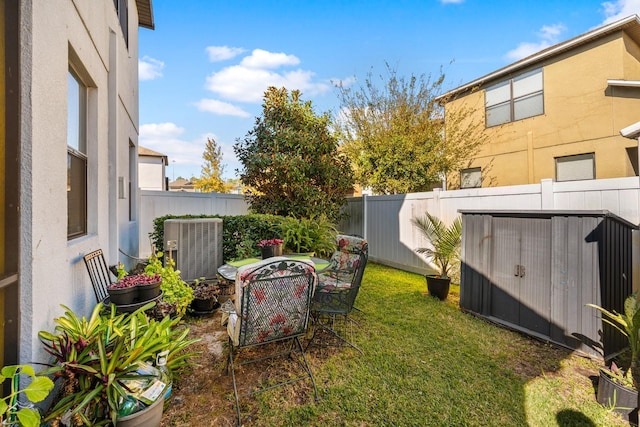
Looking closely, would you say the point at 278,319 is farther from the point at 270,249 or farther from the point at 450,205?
the point at 450,205

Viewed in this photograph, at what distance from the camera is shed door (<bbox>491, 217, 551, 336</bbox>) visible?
10.9 feet

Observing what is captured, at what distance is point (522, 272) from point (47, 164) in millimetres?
4813

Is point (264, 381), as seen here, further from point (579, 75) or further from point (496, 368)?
point (579, 75)

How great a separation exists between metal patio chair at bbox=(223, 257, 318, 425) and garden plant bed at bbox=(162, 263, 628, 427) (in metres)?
0.19

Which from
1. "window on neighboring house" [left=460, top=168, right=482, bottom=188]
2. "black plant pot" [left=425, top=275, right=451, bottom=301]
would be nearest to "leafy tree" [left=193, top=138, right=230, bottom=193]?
"window on neighboring house" [left=460, top=168, right=482, bottom=188]

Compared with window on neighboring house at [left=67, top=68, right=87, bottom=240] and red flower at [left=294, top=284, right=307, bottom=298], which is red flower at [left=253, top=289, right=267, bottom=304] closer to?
red flower at [left=294, top=284, right=307, bottom=298]

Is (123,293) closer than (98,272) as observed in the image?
Yes

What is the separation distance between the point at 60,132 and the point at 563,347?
5.26 metres

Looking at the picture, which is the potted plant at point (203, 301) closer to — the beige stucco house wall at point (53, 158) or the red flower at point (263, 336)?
the beige stucco house wall at point (53, 158)

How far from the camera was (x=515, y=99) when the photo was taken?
919 centimetres

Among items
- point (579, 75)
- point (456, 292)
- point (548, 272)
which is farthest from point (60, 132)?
point (579, 75)

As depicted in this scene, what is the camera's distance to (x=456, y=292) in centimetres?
531

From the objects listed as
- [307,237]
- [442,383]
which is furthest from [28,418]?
[307,237]

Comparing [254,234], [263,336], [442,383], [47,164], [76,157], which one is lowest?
[442,383]
